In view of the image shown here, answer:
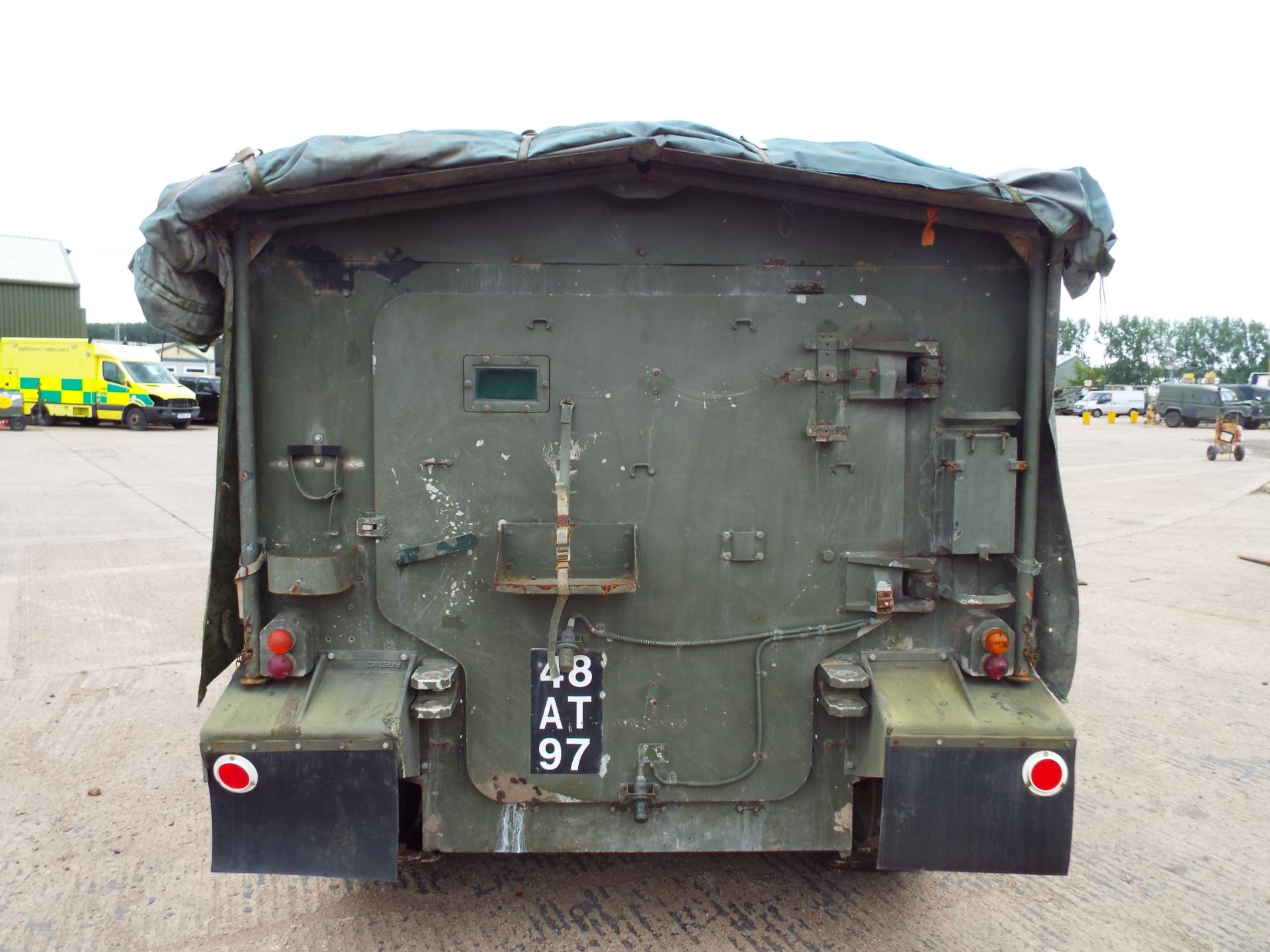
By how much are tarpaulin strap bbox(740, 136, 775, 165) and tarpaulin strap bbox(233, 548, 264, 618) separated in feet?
6.41

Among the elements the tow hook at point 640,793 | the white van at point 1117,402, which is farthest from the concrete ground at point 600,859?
the white van at point 1117,402

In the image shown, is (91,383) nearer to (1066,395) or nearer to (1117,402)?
(1066,395)

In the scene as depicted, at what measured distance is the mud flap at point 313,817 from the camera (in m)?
2.68

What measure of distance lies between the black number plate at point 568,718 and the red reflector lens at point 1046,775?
1.33 meters

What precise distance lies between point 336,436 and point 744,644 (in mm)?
1489

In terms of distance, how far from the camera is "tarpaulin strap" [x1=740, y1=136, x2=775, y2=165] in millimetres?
2588

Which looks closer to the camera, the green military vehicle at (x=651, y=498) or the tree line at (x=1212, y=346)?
the green military vehicle at (x=651, y=498)

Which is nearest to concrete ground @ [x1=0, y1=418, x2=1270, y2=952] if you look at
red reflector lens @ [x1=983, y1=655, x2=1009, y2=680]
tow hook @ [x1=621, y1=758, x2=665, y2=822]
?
tow hook @ [x1=621, y1=758, x2=665, y2=822]

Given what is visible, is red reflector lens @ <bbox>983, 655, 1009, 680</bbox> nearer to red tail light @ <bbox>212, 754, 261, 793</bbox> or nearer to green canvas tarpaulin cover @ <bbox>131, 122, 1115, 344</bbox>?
green canvas tarpaulin cover @ <bbox>131, 122, 1115, 344</bbox>

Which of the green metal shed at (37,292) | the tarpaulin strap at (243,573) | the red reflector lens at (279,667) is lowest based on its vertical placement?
the red reflector lens at (279,667)

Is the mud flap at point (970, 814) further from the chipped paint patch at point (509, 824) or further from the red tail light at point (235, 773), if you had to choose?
the red tail light at point (235, 773)

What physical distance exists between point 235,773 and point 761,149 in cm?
237

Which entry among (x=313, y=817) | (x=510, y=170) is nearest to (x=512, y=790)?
(x=313, y=817)

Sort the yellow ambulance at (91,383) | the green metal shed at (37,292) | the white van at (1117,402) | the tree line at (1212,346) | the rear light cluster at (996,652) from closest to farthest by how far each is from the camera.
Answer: the rear light cluster at (996,652) → the yellow ambulance at (91,383) → the green metal shed at (37,292) → the white van at (1117,402) → the tree line at (1212,346)
